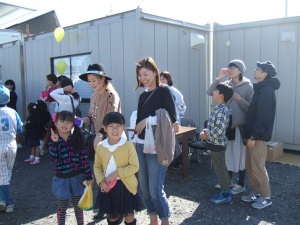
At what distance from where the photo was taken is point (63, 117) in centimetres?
282

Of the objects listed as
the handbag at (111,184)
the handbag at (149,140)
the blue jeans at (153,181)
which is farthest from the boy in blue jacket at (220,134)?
the handbag at (111,184)

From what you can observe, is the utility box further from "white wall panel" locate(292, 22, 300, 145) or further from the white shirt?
the white shirt

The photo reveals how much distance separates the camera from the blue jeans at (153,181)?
109 inches

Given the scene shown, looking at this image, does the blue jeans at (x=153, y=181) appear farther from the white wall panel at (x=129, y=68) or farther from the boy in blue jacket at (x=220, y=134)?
the white wall panel at (x=129, y=68)

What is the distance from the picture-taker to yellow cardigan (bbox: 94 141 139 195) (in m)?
2.58

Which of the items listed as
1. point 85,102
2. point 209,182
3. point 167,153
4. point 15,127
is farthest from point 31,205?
point 85,102

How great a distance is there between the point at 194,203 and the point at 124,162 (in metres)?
1.67

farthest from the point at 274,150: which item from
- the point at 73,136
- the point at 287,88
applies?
the point at 73,136

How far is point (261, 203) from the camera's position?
3666 mm

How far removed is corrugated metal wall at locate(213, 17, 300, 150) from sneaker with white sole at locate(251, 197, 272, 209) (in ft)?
10.1

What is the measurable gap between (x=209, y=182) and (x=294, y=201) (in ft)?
4.00

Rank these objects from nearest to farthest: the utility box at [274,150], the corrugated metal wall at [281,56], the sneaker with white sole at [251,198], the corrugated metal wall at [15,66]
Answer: the sneaker with white sole at [251,198], the utility box at [274,150], the corrugated metal wall at [281,56], the corrugated metal wall at [15,66]

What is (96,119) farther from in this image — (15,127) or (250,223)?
(250,223)

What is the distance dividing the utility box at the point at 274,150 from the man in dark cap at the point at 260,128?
2.20 m
